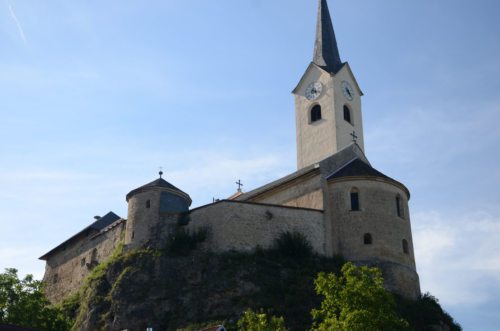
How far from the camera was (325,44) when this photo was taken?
6316 cm

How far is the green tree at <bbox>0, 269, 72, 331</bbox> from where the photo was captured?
35781 millimetres

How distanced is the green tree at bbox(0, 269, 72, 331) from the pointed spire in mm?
31986

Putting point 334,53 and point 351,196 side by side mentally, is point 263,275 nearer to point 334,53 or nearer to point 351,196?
point 351,196

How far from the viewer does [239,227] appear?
41.7m

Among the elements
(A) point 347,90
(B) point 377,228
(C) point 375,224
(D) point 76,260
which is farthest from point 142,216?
(A) point 347,90

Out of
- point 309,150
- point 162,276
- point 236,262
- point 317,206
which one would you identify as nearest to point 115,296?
point 162,276

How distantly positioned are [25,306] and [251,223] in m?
13.3

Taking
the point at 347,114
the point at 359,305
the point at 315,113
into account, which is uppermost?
the point at 315,113

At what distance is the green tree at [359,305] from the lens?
25.1 m

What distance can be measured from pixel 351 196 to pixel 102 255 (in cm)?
1664

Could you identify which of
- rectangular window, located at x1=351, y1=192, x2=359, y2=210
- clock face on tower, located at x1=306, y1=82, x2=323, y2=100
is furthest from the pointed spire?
rectangular window, located at x1=351, y1=192, x2=359, y2=210

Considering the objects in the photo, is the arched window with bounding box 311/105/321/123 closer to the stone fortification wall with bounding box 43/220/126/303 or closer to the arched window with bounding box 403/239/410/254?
the arched window with bounding box 403/239/410/254

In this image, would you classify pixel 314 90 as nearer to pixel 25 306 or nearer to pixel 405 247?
pixel 405 247

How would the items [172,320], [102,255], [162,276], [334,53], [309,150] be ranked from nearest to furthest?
[172,320] < [162,276] < [102,255] < [309,150] < [334,53]
